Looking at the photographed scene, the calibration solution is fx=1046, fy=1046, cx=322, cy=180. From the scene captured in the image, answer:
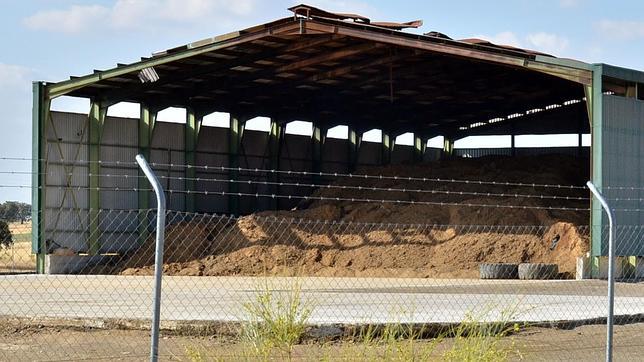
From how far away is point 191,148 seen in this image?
148ft

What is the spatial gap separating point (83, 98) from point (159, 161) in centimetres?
451

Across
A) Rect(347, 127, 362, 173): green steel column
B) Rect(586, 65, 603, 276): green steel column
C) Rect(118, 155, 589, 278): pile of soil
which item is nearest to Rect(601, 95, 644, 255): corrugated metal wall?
Rect(586, 65, 603, 276): green steel column

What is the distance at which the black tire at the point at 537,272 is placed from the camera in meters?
33.3

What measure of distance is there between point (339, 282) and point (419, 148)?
2642cm

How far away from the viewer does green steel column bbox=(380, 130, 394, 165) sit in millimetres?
55656

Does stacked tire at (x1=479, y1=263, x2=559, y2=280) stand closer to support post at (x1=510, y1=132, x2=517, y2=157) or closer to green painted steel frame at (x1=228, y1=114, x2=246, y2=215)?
green painted steel frame at (x1=228, y1=114, x2=246, y2=215)

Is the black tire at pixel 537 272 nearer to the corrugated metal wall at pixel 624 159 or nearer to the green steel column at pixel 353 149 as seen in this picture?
the corrugated metal wall at pixel 624 159

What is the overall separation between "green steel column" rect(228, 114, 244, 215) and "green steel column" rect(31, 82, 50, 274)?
10.6 m

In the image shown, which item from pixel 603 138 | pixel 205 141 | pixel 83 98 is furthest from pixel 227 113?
pixel 603 138

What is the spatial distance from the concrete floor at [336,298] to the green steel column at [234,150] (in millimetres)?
12999

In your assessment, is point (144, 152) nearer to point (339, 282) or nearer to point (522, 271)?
point (339, 282)

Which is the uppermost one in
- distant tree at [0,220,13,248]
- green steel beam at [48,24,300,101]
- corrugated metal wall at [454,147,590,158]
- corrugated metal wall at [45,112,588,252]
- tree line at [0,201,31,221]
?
green steel beam at [48,24,300,101]

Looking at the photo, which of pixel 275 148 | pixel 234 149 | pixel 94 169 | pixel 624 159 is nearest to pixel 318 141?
pixel 275 148

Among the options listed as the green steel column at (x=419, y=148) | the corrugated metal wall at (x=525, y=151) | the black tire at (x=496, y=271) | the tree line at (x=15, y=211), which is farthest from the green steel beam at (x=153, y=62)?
the corrugated metal wall at (x=525, y=151)
